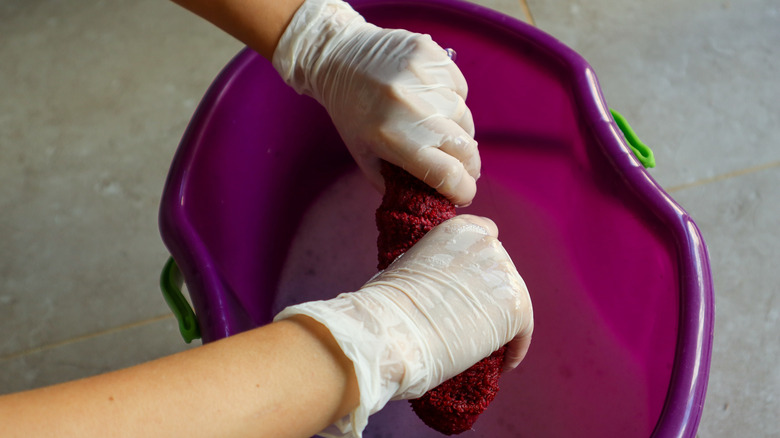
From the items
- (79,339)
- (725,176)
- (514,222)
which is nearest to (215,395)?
(514,222)

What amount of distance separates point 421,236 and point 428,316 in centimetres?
15

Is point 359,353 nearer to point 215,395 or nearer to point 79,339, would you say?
point 215,395

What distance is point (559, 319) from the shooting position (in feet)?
2.81

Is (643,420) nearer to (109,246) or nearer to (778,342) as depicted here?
(778,342)

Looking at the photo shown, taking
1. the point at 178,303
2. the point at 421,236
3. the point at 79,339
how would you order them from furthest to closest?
the point at 79,339 → the point at 178,303 → the point at 421,236

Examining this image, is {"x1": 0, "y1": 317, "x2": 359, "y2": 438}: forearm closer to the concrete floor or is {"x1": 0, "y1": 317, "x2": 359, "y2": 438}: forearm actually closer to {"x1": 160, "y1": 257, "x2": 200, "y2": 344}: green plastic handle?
{"x1": 160, "y1": 257, "x2": 200, "y2": 344}: green plastic handle

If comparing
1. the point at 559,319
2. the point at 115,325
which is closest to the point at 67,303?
the point at 115,325

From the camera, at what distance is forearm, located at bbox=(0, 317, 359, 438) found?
42 centimetres

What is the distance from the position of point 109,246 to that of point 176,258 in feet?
1.73

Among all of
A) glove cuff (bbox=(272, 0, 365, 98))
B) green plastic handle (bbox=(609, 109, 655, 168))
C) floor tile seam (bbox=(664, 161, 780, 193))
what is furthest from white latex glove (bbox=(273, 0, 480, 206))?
floor tile seam (bbox=(664, 161, 780, 193))

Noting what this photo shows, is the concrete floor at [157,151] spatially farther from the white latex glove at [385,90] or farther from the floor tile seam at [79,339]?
the white latex glove at [385,90]

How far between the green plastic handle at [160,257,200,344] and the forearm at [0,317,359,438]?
0.33 metres

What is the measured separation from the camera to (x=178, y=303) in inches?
32.6

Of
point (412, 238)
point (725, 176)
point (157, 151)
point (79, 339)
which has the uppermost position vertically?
point (412, 238)
